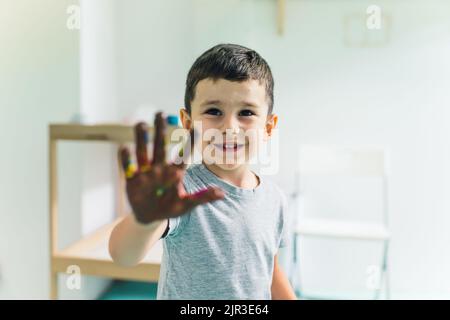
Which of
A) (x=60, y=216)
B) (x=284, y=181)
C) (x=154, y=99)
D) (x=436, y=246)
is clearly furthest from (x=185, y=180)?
(x=436, y=246)

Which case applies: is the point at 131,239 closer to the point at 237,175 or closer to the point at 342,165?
the point at 237,175

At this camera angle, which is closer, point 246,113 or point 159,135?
point 159,135

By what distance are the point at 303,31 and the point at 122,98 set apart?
64 centimetres

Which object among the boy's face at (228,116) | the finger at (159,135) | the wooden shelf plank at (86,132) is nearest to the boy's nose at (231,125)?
the boy's face at (228,116)

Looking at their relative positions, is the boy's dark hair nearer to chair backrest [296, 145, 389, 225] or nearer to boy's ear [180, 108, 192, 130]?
boy's ear [180, 108, 192, 130]

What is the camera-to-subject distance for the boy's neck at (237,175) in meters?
0.37

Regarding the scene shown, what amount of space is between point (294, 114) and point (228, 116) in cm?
101

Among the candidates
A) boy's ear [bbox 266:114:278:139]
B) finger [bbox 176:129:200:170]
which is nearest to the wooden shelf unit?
boy's ear [bbox 266:114:278:139]

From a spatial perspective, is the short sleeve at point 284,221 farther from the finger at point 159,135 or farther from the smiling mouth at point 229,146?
the finger at point 159,135

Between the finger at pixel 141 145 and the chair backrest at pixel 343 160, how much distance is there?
1.11 meters

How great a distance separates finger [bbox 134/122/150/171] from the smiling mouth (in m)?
0.11

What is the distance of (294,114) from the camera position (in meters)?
1.30

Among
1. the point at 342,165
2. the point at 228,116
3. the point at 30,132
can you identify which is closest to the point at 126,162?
the point at 228,116

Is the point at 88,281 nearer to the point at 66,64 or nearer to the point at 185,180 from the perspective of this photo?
the point at 66,64
